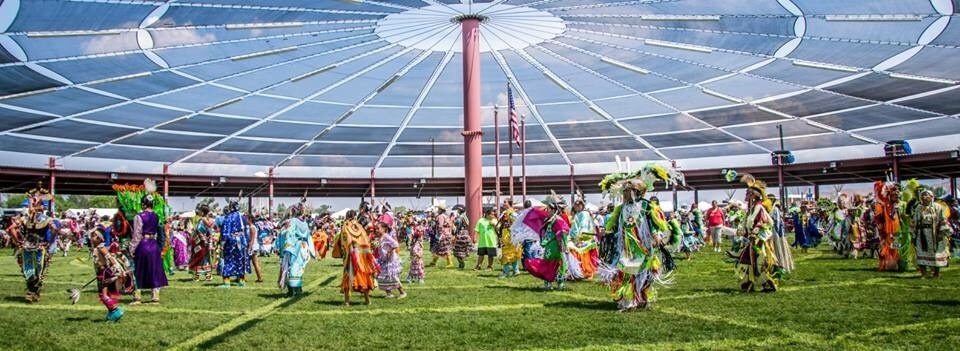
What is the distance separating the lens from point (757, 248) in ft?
34.7

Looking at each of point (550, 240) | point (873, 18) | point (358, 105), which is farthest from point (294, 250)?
point (358, 105)

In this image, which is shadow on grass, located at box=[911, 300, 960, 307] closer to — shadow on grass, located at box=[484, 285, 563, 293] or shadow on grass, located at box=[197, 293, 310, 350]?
shadow on grass, located at box=[484, 285, 563, 293]

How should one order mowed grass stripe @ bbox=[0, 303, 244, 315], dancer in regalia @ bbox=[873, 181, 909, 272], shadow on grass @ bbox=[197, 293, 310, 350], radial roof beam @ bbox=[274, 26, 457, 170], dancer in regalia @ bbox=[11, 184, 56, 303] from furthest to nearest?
radial roof beam @ bbox=[274, 26, 457, 170], dancer in regalia @ bbox=[873, 181, 909, 272], dancer in regalia @ bbox=[11, 184, 56, 303], mowed grass stripe @ bbox=[0, 303, 244, 315], shadow on grass @ bbox=[197, 293, 310, 350]

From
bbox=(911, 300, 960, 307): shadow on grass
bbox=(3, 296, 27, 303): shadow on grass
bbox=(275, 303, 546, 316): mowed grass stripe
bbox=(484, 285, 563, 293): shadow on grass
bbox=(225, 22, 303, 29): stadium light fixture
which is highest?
bbox=(225, 22, 303, 29): stadium light fixture

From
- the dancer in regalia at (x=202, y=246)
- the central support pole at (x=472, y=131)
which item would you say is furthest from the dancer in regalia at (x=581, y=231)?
the dancer in regalia at (x=202, y=246)

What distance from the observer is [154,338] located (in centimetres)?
750

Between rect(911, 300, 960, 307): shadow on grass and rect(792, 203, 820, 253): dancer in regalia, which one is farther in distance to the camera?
rect(792, 203, 820, 253): dancer in regalia

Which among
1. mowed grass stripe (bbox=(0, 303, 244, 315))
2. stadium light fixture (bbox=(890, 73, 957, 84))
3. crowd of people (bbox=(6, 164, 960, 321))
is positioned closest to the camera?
crowd of people (bbox=(6, 164, 960, 321))

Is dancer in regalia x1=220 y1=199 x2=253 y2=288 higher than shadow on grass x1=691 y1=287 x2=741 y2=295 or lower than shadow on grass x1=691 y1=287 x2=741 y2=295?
higher

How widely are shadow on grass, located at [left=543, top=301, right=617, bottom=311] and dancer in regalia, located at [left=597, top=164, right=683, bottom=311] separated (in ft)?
0.98

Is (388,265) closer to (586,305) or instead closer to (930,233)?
(586,305)

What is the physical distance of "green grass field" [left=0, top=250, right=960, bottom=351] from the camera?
690 cm

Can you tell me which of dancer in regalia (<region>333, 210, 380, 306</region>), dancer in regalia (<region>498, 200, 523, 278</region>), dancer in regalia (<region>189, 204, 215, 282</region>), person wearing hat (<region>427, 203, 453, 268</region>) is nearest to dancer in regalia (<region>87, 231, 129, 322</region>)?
dancer in regalia (<region>333, 210, 380, 306</region>)

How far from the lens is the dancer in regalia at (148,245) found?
1035 centimetres
